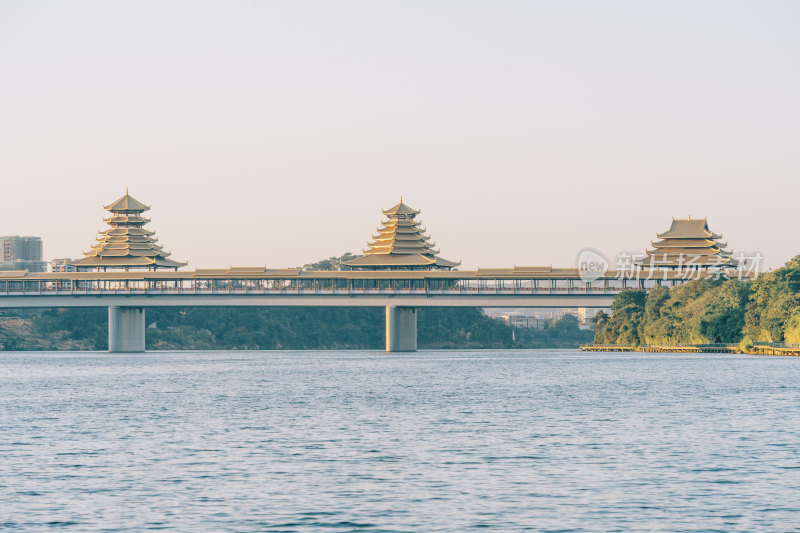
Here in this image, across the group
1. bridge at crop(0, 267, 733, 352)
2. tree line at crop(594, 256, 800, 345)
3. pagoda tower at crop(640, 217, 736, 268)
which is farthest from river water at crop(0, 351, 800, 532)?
pagoda tower at crop(640, 217, 736, 268)

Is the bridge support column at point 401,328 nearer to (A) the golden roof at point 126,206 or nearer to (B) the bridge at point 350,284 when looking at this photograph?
(B) the bridge at point 350,284

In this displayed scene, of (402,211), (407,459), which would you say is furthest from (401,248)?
(407,459)

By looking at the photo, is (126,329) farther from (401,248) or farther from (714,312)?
(714,312)

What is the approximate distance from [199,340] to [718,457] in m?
166

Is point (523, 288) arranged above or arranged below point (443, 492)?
above

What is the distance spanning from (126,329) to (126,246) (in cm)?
1432

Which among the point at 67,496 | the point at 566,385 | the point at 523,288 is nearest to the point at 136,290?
the point at 523,288

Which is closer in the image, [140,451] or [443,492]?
[443,492]

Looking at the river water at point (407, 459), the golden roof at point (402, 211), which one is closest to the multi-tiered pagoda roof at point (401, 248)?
the golden roof at point (402, 211)

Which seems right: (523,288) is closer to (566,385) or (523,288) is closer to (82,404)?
(566,385)

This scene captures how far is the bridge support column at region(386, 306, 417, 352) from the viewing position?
481 feet

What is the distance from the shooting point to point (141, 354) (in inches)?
5910

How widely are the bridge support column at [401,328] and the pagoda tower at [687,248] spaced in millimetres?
31688

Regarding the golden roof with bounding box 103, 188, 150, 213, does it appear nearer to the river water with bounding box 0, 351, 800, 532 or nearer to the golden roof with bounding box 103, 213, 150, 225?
the golden roof with bounding box 103, 213, 150, 225
